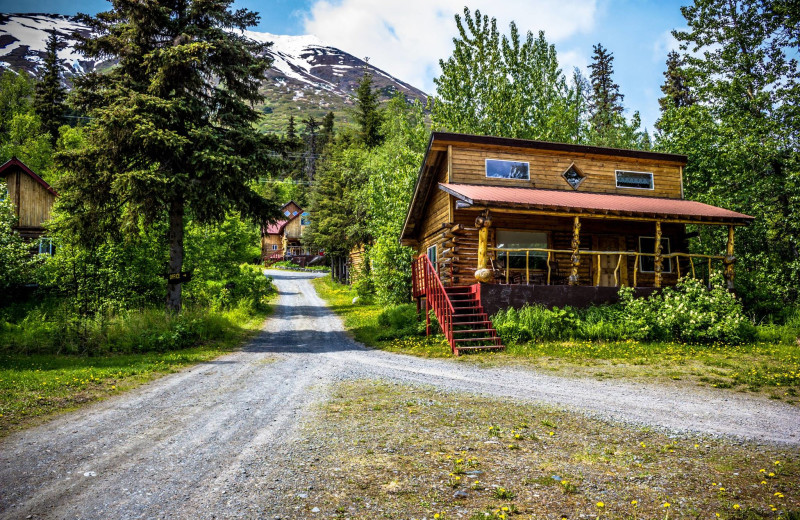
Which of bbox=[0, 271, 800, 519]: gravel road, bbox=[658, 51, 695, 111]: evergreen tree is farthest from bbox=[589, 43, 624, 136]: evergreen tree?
bbox=[0, 271, 800, 519]: gravel road

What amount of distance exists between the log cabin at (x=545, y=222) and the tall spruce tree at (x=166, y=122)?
7.32 m

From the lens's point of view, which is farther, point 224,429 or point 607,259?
point 607,259

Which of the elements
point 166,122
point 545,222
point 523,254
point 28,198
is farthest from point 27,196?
point 545,222

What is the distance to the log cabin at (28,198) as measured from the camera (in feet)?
97.2

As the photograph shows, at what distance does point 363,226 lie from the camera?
34.2 m

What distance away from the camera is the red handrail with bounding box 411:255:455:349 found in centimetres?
1376

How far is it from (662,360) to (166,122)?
16063mm

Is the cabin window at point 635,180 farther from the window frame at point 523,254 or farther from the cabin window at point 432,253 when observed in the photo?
the cabin window at point 432,253

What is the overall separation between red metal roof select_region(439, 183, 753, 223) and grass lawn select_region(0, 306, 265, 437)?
381 inches

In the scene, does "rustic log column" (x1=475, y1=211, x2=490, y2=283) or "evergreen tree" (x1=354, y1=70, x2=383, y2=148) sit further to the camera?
"evergreen tree" (x1=354, y1=70, x2=383, y2=148)

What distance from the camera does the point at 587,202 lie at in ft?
53.4

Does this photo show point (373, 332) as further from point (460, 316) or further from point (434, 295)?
point (460, 316)

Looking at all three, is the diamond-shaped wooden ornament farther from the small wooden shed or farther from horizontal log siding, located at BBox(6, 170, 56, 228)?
horizontal log siding, located at BBox(6, 170, 56, 228)

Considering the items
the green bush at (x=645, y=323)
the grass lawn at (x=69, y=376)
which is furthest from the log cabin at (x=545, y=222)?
the grass lawn at (x=69, y=376)
